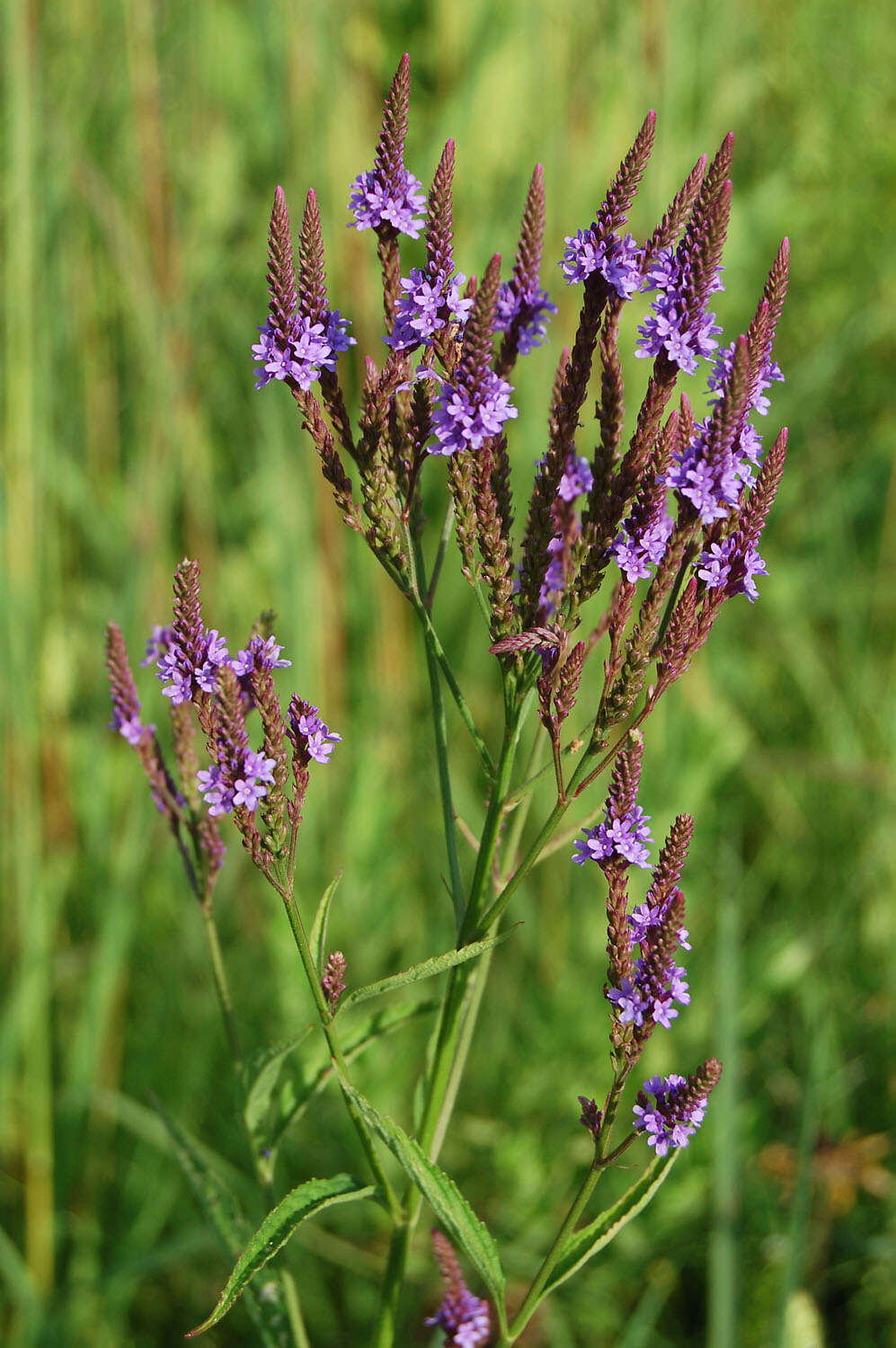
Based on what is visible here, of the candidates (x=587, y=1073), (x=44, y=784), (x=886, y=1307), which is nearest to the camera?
(x=886, y=1307)

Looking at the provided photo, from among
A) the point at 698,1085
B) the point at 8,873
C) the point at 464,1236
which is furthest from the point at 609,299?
the point at 8,873

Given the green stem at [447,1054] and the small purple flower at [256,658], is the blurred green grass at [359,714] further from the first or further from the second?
the small purple flower at [256,658]

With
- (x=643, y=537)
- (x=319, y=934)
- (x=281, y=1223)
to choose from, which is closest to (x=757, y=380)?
(x=643, y=537)

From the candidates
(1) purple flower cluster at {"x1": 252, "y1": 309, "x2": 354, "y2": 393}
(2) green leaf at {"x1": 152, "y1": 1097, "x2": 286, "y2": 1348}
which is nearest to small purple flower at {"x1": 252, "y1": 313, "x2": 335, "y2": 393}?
(1) purple flower cluster at {"x1": 252, "y1": 309, "x2": 354, "y2": 393}

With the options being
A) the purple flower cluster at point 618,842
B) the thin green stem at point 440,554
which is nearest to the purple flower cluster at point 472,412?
the thin green stem at point 440,554

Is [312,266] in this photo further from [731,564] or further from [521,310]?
[731,564]

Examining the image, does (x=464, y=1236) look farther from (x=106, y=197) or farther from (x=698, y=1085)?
(x=106, y=197)
